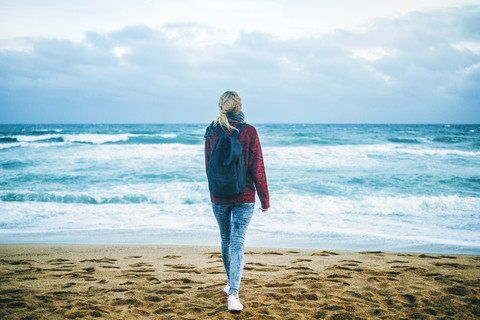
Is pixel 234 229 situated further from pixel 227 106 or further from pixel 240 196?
pixel 227 106

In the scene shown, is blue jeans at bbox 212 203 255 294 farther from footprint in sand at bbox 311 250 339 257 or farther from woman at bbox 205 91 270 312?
footprint in sand at bbox 311 250 339 257

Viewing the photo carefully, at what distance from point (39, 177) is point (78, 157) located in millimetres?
5401

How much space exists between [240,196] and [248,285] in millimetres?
1236

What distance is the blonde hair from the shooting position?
8.79 ft

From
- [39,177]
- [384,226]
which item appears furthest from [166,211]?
[39,177]

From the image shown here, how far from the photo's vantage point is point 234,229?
2.78 m

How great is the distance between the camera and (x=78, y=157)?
17.6 m

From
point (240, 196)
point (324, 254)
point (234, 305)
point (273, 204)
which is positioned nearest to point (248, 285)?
point (234, 305)

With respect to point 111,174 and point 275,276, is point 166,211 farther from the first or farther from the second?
point 111,174

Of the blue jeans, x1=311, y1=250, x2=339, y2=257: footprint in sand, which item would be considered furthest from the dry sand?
the blue jeans

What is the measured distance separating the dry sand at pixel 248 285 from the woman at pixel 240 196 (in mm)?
409

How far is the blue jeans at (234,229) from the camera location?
9.00 feet

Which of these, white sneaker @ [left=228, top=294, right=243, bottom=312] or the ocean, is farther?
the ocean

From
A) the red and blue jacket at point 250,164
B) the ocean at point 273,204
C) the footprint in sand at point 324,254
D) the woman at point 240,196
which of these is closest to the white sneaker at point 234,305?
the woman at point 240,196
